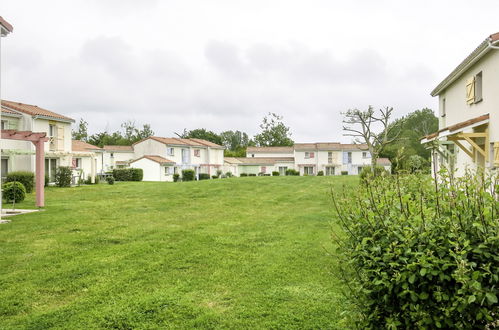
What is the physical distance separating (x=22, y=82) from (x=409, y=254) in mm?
36158

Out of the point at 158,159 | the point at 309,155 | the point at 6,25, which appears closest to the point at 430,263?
the point at 6,25

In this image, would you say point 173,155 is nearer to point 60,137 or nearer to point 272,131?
point 60,137

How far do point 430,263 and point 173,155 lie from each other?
47.3m

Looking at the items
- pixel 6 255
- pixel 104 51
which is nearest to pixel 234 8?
pixel 104 51

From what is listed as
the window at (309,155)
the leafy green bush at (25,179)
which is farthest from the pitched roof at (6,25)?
the window at (309,155)

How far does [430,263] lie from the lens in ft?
8.01

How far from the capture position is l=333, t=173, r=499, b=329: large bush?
2.35m

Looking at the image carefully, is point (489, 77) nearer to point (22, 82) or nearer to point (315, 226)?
point (315, 226)

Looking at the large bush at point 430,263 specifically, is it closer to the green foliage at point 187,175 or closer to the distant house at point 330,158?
the green foliage at point 187,175

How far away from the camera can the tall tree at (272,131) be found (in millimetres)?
83375

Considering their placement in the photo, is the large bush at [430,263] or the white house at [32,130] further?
the white house at [32,130]

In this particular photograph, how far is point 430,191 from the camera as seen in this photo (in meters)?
3.60

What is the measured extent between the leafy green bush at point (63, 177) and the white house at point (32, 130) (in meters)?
2.11

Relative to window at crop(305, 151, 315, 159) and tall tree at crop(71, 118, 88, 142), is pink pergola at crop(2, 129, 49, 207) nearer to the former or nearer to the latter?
window at crop(305, 151, 315, 159)
